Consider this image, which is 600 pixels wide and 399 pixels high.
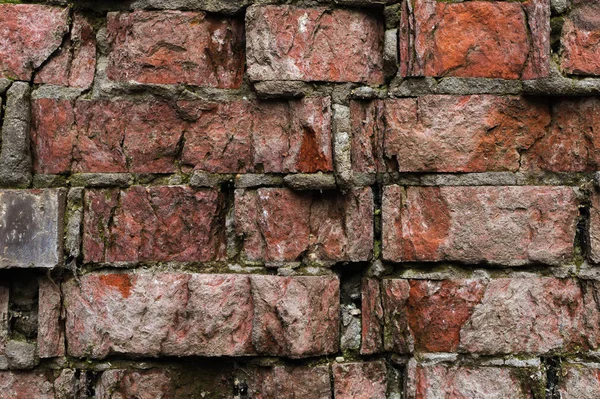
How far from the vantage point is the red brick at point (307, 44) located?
148 cm

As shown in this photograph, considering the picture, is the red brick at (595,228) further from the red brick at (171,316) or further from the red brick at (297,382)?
the red brick at (171,316)

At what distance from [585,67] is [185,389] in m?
1.25

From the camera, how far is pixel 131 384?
4.81ft

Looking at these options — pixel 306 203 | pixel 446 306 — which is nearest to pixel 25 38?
pixel 306 203

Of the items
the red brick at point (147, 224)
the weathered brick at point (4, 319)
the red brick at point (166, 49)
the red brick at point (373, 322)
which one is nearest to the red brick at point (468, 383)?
the red brick at point (373, 322)

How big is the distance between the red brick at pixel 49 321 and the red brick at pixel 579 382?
3.97ft

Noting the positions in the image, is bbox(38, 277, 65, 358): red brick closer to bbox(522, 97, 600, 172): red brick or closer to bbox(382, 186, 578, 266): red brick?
bbox(382, 186, 578, 266): red brick

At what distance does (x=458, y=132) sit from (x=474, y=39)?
0.23 meters

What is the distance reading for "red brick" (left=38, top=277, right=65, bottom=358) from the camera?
4.85 feet

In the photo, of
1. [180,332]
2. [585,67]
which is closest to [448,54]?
[585,67]

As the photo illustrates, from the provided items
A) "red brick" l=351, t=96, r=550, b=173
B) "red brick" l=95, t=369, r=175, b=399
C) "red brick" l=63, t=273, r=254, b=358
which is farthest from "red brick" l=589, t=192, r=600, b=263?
"red brick" l=95, t=369, r=175, b=399

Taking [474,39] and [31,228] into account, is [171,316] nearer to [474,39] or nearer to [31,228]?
[31,228]

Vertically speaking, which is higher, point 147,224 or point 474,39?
point 474,39

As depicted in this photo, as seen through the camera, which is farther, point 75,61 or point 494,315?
point 75,61
